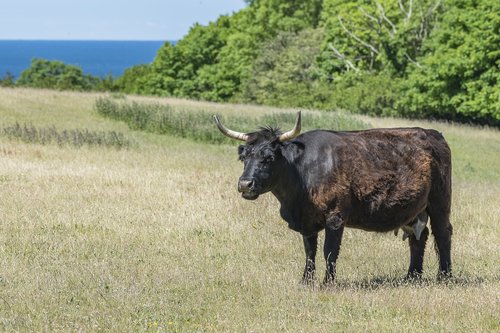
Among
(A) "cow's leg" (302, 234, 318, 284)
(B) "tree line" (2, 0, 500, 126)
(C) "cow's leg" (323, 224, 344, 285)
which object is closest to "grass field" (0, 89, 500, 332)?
(A) "cow's leg" (302, 234, 318, 284)

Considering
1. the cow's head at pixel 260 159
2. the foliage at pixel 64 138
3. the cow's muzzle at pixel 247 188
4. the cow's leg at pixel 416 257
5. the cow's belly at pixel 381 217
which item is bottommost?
the foliage at pixel 64 138

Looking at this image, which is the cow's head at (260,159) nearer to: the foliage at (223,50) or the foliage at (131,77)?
the foliage at (223,50)

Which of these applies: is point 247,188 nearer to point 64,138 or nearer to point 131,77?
point 64,138

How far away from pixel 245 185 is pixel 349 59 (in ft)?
178

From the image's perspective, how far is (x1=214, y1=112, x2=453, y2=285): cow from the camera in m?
9.09

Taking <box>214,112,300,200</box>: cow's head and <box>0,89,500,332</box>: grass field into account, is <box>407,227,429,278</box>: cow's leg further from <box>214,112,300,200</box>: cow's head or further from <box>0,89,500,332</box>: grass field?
<box>214,112,300,200</box>: cow's head

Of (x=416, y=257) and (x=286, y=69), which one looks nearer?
(x=416, y=257)

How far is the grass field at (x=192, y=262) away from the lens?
7.91 metres

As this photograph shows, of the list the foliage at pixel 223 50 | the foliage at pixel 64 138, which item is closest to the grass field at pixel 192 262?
the foliage at pixel 64 138

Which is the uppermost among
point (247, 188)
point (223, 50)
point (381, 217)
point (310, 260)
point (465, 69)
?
point (223, 50)

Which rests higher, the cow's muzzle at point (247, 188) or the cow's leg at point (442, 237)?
the cow's muzzle at point (247, 188)

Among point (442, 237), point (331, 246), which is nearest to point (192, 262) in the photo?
point (331, 246)

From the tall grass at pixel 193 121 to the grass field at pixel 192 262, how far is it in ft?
32.7

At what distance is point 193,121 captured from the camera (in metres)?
32.3
